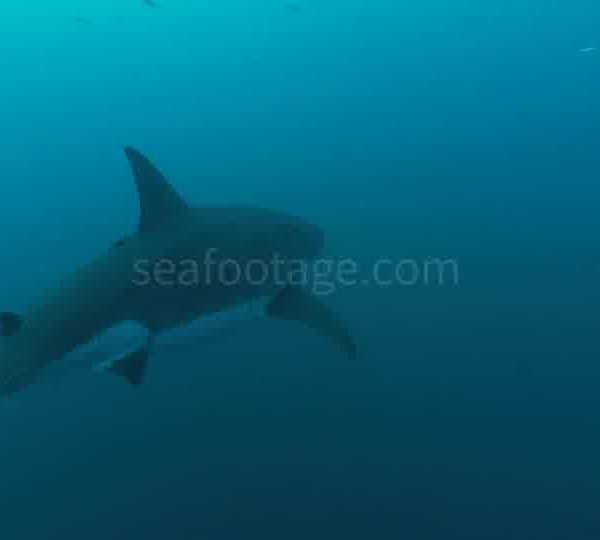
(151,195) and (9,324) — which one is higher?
(151,195)

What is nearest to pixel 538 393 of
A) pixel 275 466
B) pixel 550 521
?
pixel 550 521

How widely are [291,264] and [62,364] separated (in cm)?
227

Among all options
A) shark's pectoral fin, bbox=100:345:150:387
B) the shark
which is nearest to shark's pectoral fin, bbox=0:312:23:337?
the shark

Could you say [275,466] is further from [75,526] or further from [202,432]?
[75,526]

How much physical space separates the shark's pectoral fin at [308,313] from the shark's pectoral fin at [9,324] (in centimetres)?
204

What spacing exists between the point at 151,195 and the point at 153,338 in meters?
1.04

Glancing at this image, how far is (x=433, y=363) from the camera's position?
6.52 metres

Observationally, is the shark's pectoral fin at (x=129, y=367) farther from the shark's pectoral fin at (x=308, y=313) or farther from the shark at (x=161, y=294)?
the shark's pectoral fin at (x=308, y=313)

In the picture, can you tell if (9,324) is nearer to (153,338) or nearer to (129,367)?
(129,367)

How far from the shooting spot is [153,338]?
3.48 meters

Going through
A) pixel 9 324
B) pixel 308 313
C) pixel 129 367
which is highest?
pixel 9 324

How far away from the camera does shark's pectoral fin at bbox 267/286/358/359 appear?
4.52 metres

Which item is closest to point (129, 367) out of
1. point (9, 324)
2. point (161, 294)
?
point (161, 294)

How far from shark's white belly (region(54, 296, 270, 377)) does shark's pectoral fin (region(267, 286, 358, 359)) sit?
16cm
